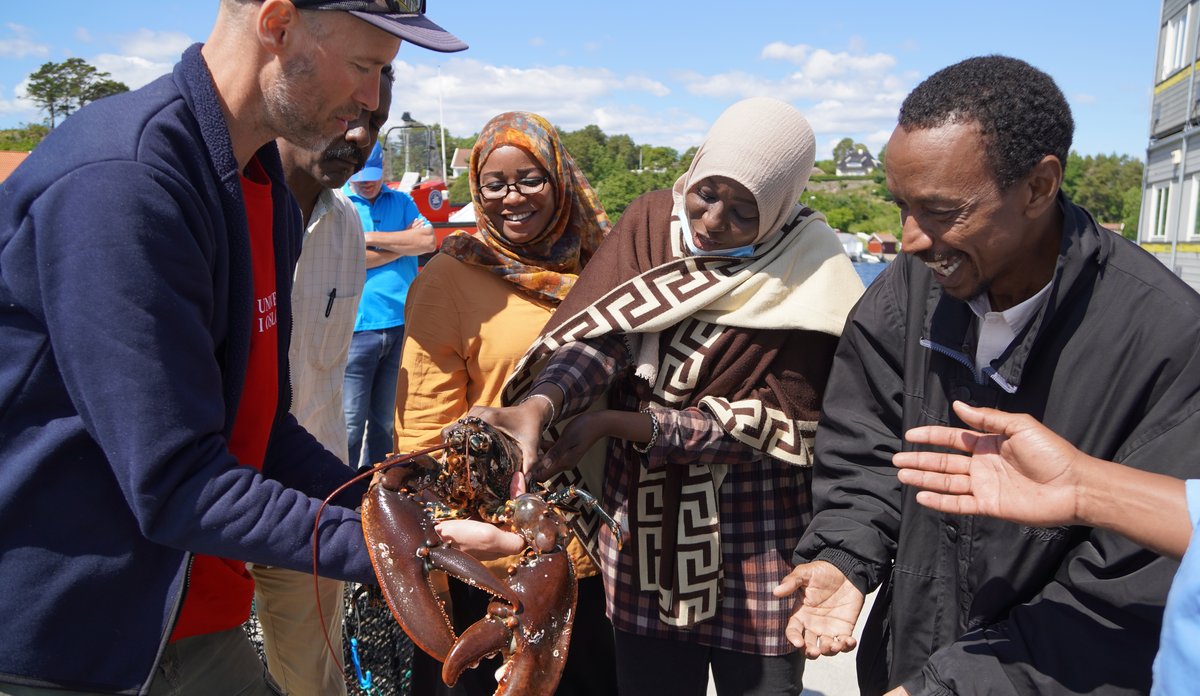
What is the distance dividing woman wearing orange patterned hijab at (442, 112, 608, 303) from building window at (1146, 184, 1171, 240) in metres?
22.2

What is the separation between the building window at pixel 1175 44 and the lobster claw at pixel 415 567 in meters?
23.9

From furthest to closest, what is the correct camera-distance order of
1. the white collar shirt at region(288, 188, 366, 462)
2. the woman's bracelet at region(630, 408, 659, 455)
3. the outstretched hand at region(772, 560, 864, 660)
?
the white collar shirt at region(288, 188, 366, 462) → the woman's bracelet at region(630, 408, 659, 455) → the outstretched hand at region(772, 560, 864, 660)

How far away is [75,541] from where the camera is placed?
1.59 m

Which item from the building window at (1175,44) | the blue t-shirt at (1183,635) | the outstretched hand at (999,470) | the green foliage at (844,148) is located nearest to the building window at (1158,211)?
the building window at (1175,44)

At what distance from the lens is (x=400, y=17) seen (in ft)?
5.63

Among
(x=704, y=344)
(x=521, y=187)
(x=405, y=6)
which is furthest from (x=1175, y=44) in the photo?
→ (x=405, y=6)

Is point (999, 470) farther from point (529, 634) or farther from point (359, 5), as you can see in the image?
point (359, 5)

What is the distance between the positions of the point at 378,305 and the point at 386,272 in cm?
30

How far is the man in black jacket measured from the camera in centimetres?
168

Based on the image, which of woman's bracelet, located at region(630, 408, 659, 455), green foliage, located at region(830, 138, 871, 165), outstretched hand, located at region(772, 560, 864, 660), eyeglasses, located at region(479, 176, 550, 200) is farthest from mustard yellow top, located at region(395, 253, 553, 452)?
green foliage, located at region(830, 138, 871, 165)

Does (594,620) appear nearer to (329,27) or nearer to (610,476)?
(610,476)

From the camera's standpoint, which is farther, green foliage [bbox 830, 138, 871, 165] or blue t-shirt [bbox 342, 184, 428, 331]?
green foliage [bbox 830, 138, 871, 165]

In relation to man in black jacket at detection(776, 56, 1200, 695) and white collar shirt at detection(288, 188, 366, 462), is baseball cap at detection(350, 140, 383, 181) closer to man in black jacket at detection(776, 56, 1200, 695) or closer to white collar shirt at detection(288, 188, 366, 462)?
white collar shirt at detection(288, 188, 366, 462)

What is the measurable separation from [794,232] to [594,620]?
5.32ft
